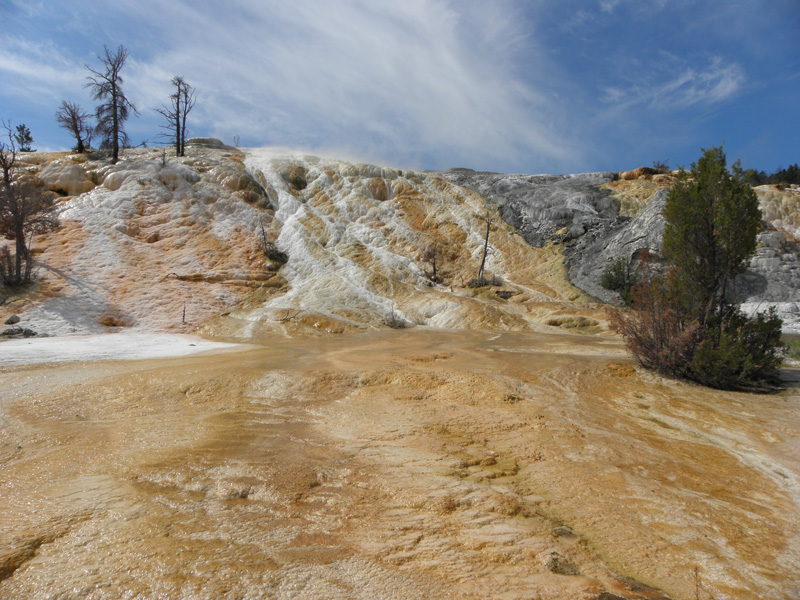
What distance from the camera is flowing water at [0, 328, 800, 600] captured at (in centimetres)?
259

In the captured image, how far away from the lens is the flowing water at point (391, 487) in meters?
2.59

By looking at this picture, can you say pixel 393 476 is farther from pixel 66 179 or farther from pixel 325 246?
pixel 66 179

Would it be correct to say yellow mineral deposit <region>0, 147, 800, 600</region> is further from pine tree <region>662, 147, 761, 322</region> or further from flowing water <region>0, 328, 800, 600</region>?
pine tree <region>662, 147, 761, 322</region>

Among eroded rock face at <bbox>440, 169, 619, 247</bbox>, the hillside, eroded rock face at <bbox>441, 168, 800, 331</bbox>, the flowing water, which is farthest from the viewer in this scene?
eroded rock face at <bbox>440, 169, 619, 247</bbox>

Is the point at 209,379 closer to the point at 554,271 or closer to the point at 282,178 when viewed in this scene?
the point at 554,271

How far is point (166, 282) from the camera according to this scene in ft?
58.2

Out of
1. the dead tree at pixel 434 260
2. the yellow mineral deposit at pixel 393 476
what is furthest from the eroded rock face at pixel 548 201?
the yellow mineral deposit at pixel 393 476

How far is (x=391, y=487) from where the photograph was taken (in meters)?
3.75

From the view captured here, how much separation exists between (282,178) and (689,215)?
24.3 metres

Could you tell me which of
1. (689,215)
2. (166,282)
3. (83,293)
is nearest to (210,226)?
(166,282)

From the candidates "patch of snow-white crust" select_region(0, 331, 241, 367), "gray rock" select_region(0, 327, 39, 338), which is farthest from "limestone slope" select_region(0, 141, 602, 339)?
"patch of snow-white crust" select_region(0, 331, 241, 367)

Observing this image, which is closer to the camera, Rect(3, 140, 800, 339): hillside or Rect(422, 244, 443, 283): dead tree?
Rect(3, 140, 800, 339): hillside

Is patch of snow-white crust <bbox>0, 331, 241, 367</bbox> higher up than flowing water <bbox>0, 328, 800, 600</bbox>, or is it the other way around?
flowing water <bbox>0, 328, 800, 600</bbox>

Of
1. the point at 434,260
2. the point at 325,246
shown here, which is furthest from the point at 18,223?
the point at 434,260
